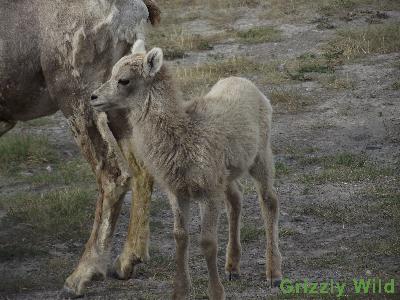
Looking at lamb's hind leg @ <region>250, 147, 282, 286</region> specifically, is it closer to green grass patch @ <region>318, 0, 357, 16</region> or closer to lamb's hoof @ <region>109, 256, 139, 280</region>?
lamb's hoof @ <region>109, 256, 139, 280</region>

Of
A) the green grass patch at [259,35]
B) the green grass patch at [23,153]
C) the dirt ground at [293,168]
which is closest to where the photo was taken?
the dirt ground at [293,168]

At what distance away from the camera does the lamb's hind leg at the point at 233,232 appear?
7613 mm

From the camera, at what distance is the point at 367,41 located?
1614 cm

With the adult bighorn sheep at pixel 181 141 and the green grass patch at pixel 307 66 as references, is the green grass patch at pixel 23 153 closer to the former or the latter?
the green grass patch at pixel 307 66

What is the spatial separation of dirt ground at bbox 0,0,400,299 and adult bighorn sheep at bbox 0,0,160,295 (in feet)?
1.51

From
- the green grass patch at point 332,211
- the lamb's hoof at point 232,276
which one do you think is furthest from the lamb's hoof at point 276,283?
the green grass patch at point 332,211

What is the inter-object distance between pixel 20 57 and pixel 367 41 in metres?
9.48

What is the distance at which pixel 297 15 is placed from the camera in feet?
61.5

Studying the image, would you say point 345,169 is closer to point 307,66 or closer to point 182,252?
point 182,252

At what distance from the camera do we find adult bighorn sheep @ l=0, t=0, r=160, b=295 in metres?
7.92

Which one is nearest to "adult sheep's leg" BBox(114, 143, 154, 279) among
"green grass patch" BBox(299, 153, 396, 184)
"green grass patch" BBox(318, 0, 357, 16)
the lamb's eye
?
the lamb's eye

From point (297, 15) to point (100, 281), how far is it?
39.5 feet

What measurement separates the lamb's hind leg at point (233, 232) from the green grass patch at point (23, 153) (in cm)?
450

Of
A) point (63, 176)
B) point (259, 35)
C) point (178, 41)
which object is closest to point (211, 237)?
point (63, 176)
